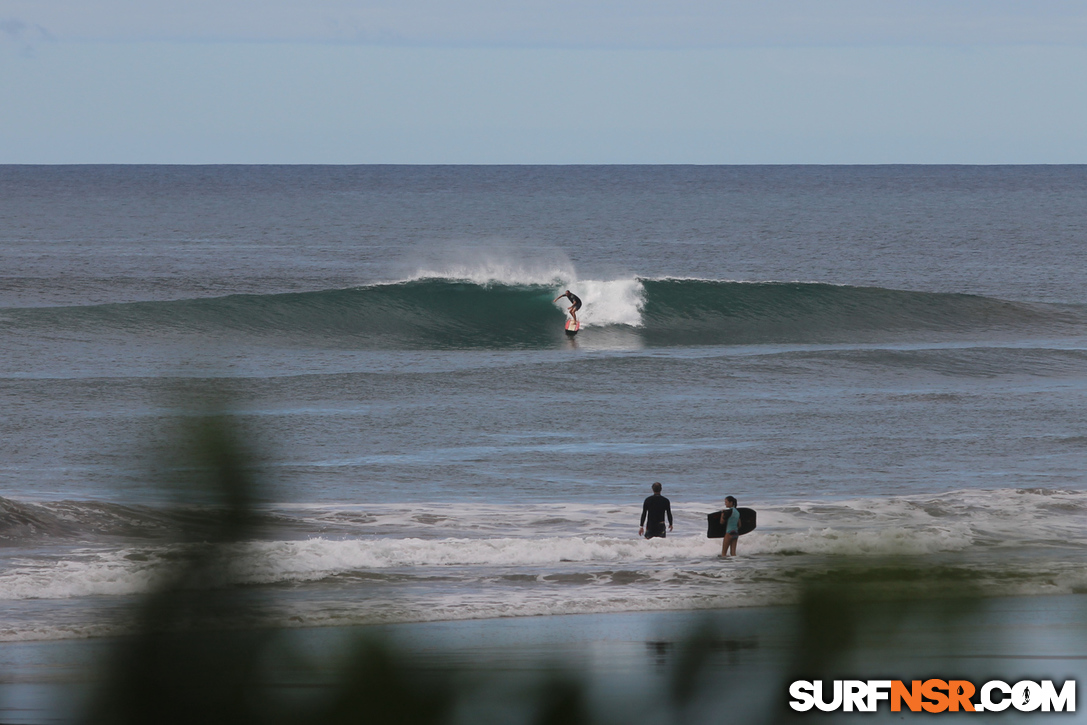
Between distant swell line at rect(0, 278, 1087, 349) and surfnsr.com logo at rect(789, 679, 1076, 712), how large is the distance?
28.8 m

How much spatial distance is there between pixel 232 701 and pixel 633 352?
2743cm

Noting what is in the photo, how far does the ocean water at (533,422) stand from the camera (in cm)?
304

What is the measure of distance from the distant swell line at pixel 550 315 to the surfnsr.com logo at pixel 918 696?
1133 inches

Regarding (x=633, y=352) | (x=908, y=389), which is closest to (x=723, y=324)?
(x=633, y=352)

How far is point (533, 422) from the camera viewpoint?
1961cm

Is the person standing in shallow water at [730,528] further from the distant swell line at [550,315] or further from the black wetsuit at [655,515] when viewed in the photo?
the distant swell line at [550,315]

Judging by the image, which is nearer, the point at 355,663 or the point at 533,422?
the point at 355,663

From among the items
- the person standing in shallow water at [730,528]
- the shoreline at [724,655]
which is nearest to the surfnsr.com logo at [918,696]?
the shoreline at [724,655]

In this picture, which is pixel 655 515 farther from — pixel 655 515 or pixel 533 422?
pixel 533 422

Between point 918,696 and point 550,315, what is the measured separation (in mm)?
33996

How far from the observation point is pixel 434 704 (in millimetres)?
1090

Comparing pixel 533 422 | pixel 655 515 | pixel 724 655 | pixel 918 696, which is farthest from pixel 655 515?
pixel 724 655

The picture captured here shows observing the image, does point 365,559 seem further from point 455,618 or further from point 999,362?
point 999,362

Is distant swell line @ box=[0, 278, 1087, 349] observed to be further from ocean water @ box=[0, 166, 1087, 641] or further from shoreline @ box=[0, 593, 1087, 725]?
shoreline @ box=[0, 593, 1087, 725]
